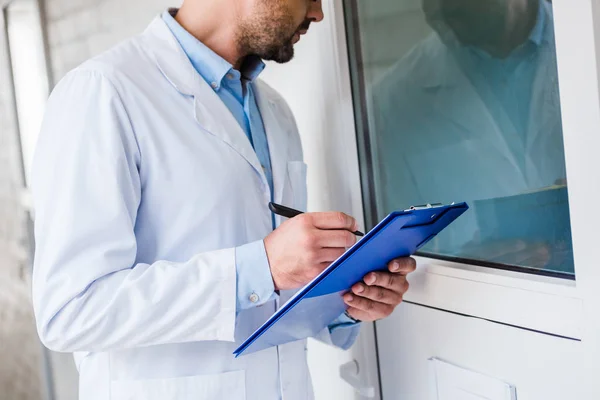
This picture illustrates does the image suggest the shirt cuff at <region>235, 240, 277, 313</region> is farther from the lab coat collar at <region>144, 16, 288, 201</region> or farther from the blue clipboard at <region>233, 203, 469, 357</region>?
the lab coat collar at <region>144, 16, 288, 201</region>

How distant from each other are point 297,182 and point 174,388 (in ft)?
1.53

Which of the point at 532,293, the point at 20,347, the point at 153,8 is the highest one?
the point at 153,8

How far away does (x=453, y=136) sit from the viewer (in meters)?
1.07

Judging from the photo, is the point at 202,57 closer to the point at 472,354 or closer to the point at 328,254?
the point at 328,254

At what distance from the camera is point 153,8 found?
191 cm

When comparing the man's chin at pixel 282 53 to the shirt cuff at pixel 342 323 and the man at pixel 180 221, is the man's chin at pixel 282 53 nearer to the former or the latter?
the man at pixel 180 221

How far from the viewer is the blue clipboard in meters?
0.71

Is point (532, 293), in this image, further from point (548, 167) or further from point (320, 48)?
point (320, 48)

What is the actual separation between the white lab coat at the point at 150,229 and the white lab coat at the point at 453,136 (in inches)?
9.5

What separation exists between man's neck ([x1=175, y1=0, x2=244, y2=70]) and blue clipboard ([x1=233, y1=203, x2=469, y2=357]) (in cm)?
51

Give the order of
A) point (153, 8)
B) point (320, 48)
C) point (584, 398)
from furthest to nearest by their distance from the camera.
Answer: point (153, 8) → point (320, 48) → point (584, 398)

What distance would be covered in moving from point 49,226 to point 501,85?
2.42ft

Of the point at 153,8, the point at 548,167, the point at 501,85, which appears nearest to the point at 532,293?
the point at 548,167

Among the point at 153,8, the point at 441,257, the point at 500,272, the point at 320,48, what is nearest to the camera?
the point at 500,272
